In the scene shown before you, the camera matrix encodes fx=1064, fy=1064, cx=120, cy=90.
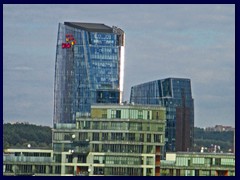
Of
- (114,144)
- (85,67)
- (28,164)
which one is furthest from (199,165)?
(85,67)

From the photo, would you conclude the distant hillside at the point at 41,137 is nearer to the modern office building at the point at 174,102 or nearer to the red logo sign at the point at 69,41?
the modern office building at the point at 174,102

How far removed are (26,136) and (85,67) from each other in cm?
326

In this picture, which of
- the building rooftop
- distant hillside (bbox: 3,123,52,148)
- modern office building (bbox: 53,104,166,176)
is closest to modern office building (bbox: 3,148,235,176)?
modern office building (bbox: 53,104,166,176)

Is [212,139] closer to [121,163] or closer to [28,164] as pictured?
[121,163]

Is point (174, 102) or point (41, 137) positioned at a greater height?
point (174, 102)

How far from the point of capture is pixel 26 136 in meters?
17.7

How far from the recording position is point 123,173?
15.4 meters

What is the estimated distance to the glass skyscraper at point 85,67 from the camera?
1916cm

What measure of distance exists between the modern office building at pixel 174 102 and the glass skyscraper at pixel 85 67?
1.62 ft

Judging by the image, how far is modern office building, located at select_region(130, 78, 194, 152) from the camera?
1856 cm

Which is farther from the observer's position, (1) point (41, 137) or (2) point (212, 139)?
(2) point (212, 139)

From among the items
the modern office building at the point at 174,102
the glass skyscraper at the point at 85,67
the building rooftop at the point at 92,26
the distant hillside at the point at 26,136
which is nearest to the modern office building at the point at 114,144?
the distant hillside at the point at 26,136
